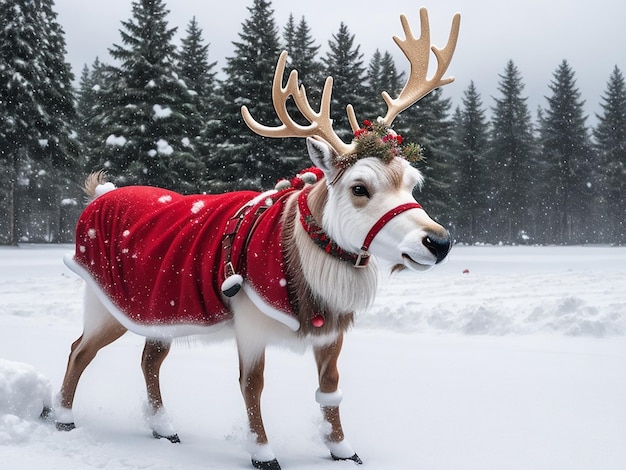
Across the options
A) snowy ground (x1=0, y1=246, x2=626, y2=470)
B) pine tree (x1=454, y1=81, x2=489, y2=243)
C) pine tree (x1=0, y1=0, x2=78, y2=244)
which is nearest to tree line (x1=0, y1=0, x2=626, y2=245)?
pine tree (x1=0, y1=0, x2=78, y2=244)

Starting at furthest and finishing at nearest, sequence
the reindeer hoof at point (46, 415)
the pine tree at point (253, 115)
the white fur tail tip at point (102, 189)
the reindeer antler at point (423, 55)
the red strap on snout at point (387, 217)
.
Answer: the pine tree at point (253, 115), the white fur tail tip at point (102, 189), the reindeer antler at point (423, 55), the reindeer hoof at point (46, 415), the red strap on snout at point (387, 217)

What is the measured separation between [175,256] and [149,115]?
18.5 m

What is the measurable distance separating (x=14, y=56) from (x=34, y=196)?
1738 centimetres

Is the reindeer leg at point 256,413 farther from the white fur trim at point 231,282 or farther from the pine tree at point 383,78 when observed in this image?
the pine tree at point 383,78

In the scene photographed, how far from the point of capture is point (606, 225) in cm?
5347

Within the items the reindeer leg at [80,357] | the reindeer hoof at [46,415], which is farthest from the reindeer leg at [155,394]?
the reindeer hoof at [46,415]

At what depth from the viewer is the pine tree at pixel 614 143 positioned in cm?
4169

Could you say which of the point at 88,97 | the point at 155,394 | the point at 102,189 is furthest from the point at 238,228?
the point at 88,97

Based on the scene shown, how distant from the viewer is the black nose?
2666 millimetres

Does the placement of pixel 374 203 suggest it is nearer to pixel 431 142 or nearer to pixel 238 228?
pixel 238 228

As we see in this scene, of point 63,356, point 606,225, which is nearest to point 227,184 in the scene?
point 63,356

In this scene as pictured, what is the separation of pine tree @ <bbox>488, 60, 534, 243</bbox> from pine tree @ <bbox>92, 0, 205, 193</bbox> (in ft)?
90.7

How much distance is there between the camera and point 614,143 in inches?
1663

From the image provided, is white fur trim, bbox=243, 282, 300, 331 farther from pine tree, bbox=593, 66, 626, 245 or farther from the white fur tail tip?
pine tree, bbox=593, 66, 626, 245
